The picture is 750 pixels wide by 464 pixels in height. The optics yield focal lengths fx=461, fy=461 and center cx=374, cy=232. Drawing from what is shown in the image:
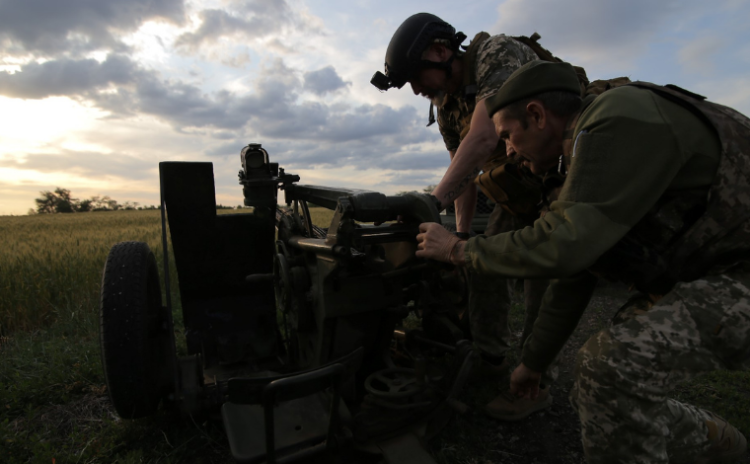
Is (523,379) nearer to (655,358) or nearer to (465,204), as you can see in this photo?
(655,358)

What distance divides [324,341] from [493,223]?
1.82m

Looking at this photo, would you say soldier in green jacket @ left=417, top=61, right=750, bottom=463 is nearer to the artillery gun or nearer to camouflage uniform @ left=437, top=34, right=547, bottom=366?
the artillery gun

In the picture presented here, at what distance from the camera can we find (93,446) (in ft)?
9.02

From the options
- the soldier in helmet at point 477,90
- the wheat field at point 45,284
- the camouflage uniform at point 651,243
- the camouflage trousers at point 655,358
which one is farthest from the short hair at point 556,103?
the wheat field at point 45,284

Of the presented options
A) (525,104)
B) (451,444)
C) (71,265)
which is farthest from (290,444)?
(71,265)

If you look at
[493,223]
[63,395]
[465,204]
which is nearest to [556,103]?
[493,223]

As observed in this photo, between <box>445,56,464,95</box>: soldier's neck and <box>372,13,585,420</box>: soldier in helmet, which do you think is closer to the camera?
<box>372,13,585,420</box>: soldier in helmet

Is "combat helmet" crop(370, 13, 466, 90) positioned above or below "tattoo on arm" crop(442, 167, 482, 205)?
above

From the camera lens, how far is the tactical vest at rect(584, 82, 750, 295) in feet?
5.65

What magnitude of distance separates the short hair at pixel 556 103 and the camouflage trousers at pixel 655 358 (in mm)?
848

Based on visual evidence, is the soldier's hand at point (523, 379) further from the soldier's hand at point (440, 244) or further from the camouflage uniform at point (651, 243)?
the soldier's hand at point (440, 244)

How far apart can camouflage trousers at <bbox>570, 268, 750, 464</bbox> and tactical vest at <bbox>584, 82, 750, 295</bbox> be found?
0.08 m

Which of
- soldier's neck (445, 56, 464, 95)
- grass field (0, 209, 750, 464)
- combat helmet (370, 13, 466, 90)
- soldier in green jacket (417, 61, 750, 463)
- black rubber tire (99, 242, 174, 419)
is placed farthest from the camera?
soldier's neck (445, 56, 464, 95)

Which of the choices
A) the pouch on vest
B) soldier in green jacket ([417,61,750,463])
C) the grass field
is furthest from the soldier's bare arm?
soldier in green jacket ([417,61,750,463])
